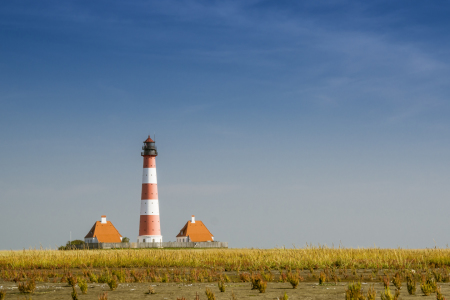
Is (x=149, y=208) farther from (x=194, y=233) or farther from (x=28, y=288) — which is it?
(x=28, y=288)

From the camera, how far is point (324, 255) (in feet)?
83.9

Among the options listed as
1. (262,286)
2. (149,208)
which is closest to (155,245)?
(149,208)

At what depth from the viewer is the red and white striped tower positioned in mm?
60375

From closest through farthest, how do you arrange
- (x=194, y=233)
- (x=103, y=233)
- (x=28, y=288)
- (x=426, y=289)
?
(x=426, y=289)
(x=28, y=288)
(x=103, y=233)
(x=194, y=233)

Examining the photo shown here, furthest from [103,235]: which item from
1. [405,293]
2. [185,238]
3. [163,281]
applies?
[405,293]

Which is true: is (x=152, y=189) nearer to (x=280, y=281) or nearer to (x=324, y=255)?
(x=324, y=255)

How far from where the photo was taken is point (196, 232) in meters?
75.8

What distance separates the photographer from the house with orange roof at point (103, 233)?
236ft

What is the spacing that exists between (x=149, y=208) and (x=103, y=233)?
16.0m

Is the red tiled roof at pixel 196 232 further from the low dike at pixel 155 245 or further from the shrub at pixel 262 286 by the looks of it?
the shrub at pixel 262 286

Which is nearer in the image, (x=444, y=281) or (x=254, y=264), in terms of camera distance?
(x=444, y=281)

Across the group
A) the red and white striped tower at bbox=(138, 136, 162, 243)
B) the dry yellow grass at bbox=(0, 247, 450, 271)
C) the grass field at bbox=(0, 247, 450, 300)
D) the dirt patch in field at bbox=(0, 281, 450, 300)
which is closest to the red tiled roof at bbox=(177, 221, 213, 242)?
the red and white striped tower at bbox=(138, 136, 162, 243)

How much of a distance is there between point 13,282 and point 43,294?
17.3 ft

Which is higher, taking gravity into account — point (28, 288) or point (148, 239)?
point (148, 239)
